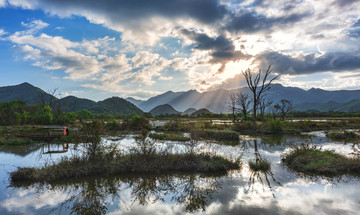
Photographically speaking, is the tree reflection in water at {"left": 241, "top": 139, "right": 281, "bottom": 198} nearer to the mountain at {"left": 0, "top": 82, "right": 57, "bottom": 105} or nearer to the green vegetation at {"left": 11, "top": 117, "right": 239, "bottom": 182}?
the green vegetation at {"left": 11, "top": 117, "right": 239, "bottom": 182}

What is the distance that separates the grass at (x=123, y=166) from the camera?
9391mm

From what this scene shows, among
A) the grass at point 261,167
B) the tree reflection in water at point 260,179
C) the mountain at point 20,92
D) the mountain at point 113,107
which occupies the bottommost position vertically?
the tree reflection in water at point 260,179

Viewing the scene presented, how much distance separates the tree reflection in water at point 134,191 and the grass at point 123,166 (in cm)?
56

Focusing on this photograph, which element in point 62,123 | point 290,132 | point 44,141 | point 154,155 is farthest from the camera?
point 62,123

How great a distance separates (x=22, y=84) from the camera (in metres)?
187

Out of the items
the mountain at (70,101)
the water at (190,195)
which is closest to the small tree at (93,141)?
the water at (190,195)

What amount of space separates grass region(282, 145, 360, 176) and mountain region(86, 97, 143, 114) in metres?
111

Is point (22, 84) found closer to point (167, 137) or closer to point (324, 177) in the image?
point (167, 137)

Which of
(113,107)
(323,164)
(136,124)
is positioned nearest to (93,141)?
(323,164)

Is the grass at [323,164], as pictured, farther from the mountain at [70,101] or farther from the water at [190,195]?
the mountain at [70,101]

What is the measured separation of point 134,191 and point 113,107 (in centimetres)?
12375

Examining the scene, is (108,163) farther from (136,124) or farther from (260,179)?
(136,124)

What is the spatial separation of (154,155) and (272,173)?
21.1ft

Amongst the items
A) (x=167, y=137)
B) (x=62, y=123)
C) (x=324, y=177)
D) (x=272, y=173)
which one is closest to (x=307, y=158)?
(x=324, y=177)
